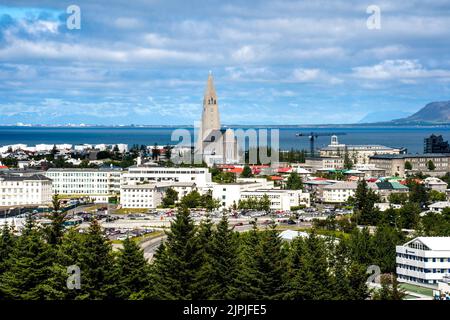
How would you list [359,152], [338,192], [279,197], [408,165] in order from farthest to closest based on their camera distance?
[359,152], [408,165], [338,192], [279,197]

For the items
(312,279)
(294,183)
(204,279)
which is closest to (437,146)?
(294,183)

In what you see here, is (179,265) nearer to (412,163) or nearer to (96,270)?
(96,270)

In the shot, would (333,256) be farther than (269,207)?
No

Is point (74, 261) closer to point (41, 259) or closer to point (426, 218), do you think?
point (41, 259)

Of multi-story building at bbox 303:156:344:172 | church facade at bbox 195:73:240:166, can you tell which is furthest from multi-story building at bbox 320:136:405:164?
church facade at bbox 195:73:240:166
